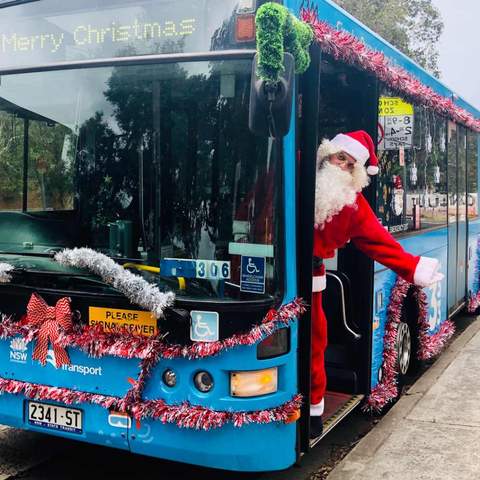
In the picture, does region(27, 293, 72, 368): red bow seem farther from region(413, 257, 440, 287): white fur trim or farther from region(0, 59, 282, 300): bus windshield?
region(413, 257, 440, 287): white fur trim

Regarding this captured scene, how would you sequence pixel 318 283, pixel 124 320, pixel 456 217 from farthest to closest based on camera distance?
1. pixel 456 217
2. pixel 318 283
3. pixel 124 320

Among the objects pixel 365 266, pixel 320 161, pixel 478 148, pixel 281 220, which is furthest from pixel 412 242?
pixel 478 148

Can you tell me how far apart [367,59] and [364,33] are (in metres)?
0.51

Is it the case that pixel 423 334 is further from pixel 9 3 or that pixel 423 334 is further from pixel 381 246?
pixel 9 3

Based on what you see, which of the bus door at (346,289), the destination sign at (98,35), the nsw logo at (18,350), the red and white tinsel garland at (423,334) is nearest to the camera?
the destination sign at (98,35)

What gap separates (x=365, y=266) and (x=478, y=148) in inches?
195

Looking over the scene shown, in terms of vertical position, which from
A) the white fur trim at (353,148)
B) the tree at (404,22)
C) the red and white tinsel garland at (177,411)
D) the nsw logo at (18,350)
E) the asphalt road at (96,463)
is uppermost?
the tree at (404,22)

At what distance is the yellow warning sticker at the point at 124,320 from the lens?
3.51 metres

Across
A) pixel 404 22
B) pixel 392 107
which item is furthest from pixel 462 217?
pixel 404 22

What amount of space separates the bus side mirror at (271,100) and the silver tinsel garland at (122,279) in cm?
94

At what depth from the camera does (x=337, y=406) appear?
4695mm

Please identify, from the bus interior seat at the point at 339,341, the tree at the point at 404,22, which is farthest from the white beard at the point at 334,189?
the tree at the point at 404,22

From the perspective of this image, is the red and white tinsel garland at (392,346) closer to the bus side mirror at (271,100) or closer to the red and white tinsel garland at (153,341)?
the red and white tinsel garland at (153,341)

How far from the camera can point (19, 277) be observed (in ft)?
12.4
